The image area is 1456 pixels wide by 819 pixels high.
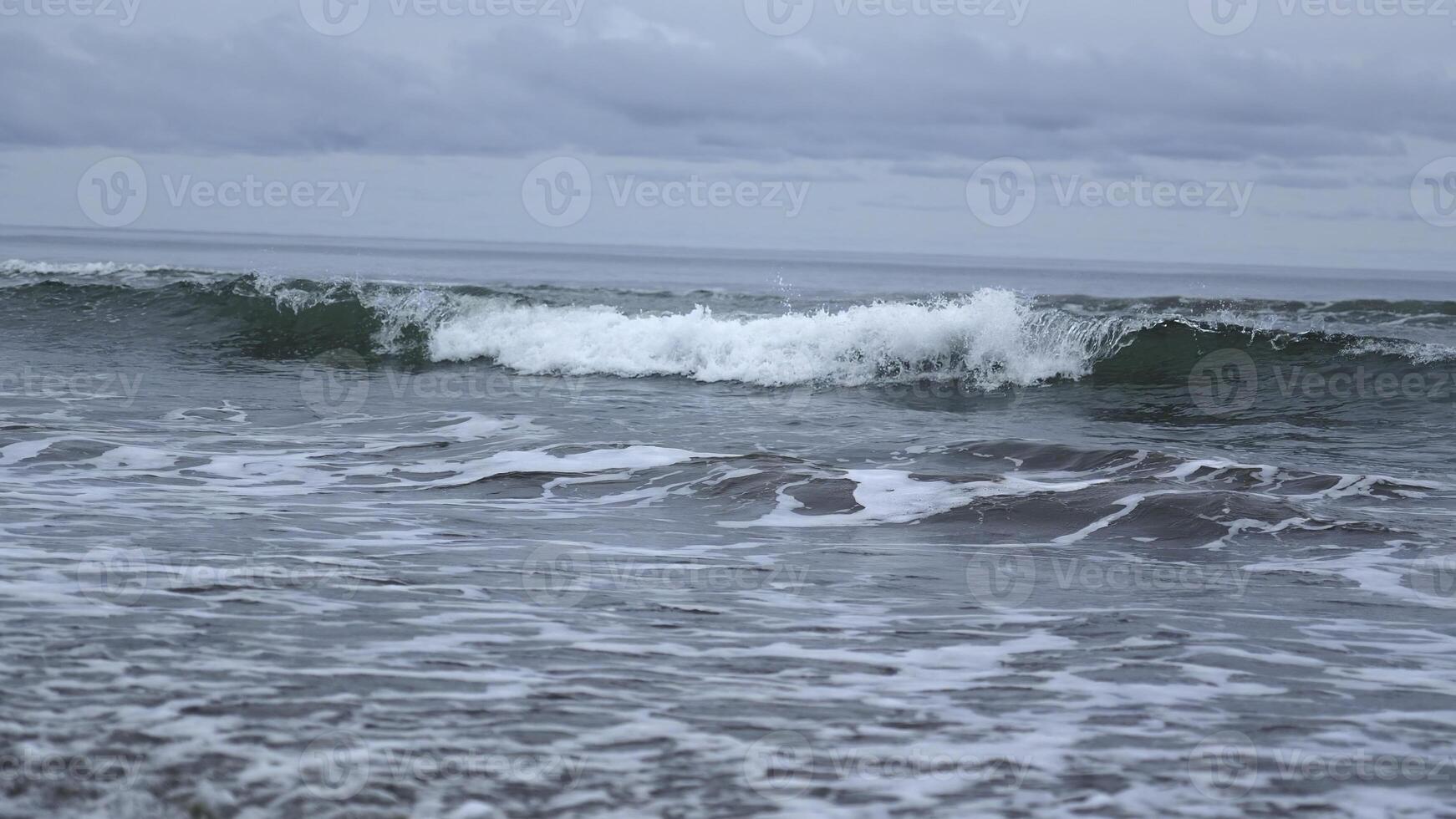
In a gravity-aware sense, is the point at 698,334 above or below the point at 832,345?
above

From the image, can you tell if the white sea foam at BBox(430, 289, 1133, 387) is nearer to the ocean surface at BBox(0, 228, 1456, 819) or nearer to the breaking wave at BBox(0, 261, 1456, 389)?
the breaking wave at BBox(0, 261, 1456, 389)

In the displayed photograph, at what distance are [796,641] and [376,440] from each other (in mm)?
6719

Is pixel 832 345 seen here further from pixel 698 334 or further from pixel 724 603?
pixel 724 603

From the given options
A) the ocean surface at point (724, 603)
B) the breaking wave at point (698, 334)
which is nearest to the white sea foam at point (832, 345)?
the breaking wave at point (698, 334)

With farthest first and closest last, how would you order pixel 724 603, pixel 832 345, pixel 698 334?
pixel 698 334 < pixel 832 345 < pixel 724 603

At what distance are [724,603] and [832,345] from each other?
37.6 feet

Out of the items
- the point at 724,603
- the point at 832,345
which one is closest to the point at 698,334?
the point at 832,345

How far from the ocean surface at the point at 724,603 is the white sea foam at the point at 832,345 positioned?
1.56 metres

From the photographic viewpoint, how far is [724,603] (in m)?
5.59

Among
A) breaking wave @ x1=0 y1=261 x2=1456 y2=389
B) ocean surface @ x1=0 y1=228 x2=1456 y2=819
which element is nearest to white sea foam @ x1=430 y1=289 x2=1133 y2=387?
breaking wave @ x1=0 y1=261 x2=1456 y2=389

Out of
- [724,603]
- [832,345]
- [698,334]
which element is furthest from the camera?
[698,334]

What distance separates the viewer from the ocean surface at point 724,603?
3.48 meters

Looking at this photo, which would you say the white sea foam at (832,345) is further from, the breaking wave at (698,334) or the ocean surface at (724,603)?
the ocean surface at (724,603)

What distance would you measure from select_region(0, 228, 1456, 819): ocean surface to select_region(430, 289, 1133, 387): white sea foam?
1.56 m
